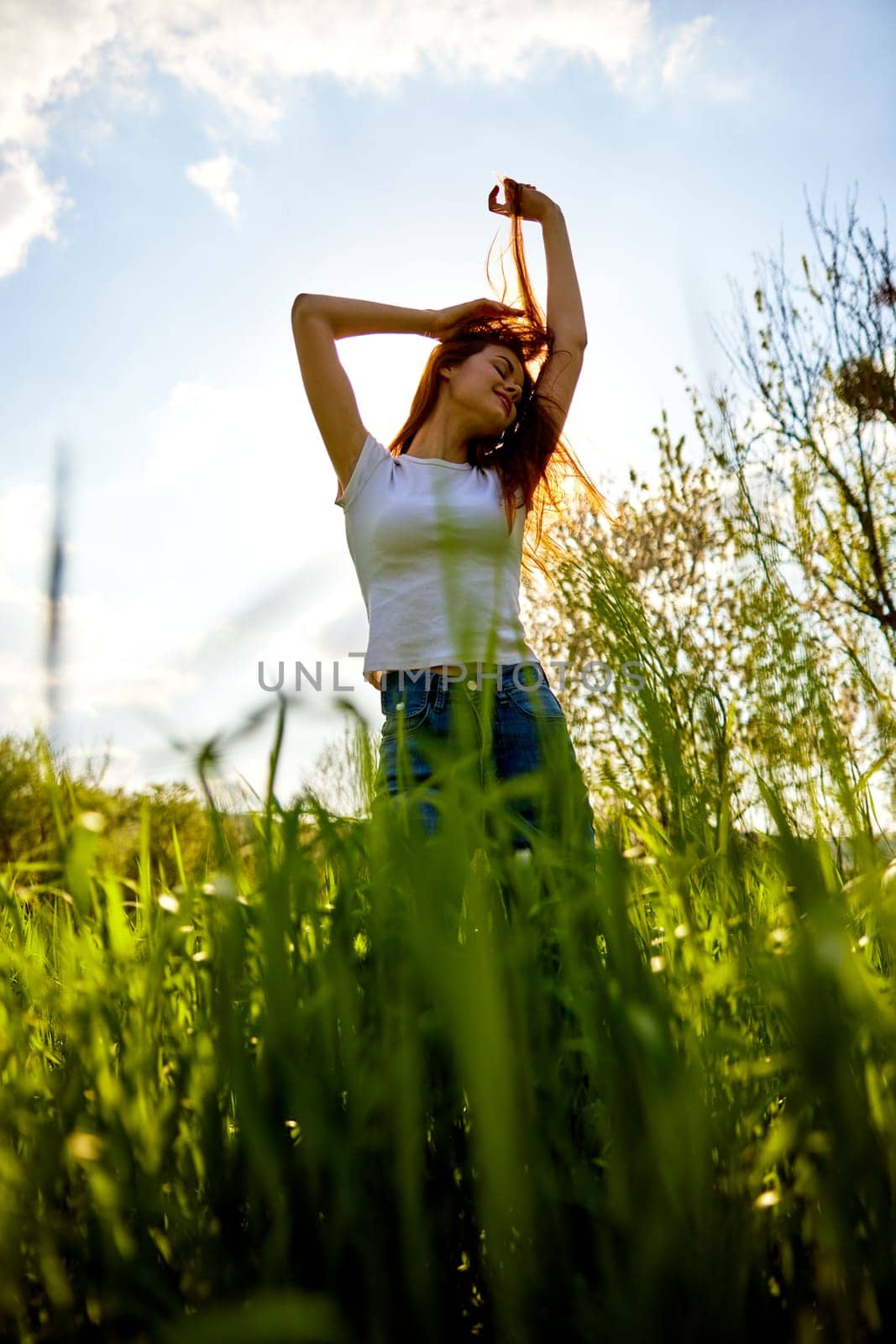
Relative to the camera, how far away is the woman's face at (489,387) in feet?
8.95

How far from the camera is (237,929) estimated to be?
2.08 ft

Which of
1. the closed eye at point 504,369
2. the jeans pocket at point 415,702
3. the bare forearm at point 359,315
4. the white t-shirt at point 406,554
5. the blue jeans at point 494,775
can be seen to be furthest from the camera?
the closed eye at point 504,369

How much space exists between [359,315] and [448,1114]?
2454 mm

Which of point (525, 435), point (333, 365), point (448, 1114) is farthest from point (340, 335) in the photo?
point (448, 1114)

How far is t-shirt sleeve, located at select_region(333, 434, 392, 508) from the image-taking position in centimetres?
249

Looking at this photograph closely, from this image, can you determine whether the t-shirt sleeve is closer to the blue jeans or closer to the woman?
the woman

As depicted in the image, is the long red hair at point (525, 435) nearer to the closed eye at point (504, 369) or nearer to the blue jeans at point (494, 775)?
the closed eye at point (504, 369)

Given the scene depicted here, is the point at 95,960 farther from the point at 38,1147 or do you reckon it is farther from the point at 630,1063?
the point at 630,1063

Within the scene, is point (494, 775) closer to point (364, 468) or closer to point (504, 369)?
point (364, 468)

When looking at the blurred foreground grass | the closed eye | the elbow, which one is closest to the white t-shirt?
the closed eye

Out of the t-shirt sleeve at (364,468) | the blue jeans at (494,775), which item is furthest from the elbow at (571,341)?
the blue jeans at (494,775)

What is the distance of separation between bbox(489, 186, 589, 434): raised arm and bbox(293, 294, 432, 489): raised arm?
1.87ft

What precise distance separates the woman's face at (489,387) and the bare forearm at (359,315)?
0.63 ft

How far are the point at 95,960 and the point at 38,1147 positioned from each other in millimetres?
135
